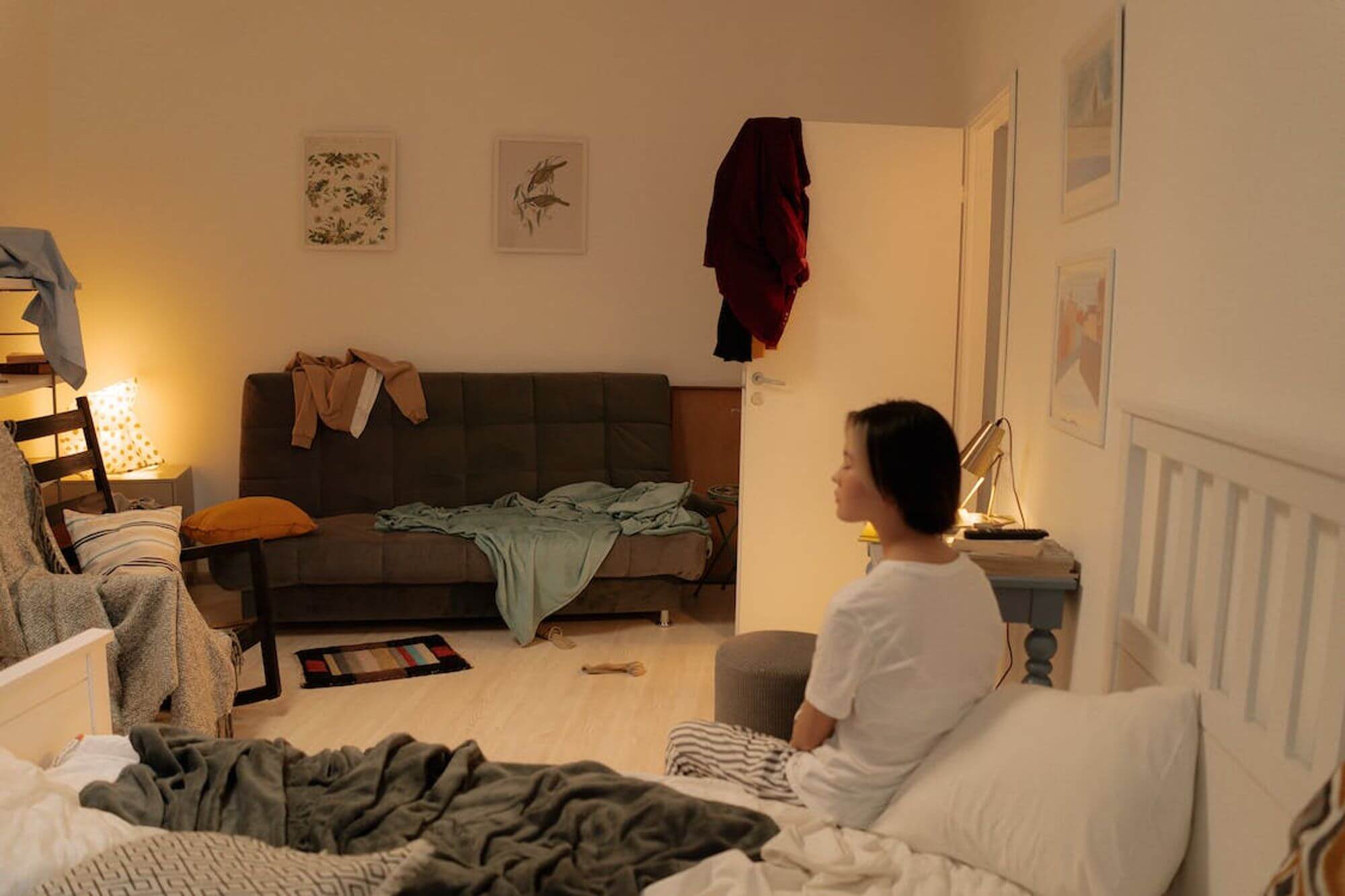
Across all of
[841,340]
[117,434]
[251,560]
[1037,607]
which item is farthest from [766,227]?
[117,434]

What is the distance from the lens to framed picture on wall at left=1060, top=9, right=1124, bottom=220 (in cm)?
256

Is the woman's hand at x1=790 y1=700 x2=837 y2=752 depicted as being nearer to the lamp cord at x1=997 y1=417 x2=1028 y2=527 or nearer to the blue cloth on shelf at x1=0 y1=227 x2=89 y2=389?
the lamp cord at x1=997 y1=417 x2=1028 y2=527

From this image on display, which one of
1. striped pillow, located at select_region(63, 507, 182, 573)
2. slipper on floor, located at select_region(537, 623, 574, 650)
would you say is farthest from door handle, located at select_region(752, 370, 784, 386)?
striped pillow, located at select_region(63, 507, 182, 573)

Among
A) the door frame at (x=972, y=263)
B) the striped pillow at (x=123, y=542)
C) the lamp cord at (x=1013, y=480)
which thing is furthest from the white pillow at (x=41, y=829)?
the door frame at (x=972, y=263)

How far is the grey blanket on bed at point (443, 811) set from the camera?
166 centimetres

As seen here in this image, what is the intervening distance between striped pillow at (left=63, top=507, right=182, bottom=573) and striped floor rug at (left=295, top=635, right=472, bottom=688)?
0.77 metres

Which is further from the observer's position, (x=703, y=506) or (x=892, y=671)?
(x=703, y=506)

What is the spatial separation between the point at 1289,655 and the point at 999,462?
2129mm

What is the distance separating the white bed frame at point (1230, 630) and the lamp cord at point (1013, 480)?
1.13m

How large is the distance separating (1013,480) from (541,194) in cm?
271

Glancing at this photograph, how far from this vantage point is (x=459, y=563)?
14.5 feet

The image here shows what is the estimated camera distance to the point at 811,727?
6.46ft

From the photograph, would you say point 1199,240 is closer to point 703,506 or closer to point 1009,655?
point 1009,655

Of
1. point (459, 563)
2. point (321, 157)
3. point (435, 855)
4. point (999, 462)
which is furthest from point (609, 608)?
point (435, 855)
